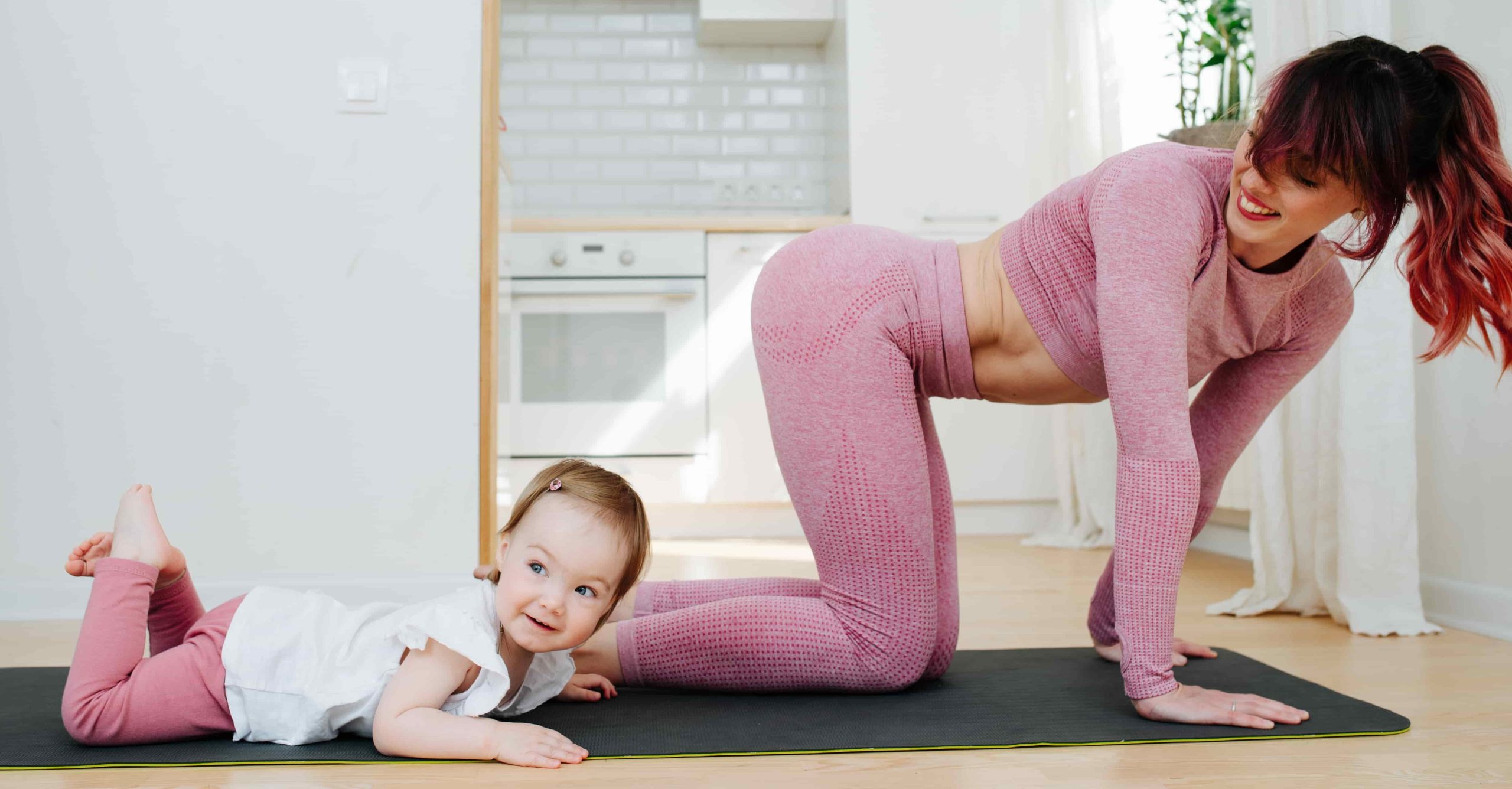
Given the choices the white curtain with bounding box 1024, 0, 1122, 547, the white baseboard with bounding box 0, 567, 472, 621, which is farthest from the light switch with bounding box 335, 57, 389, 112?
the white curtain with bounding box 1024, 0, 1122, 547

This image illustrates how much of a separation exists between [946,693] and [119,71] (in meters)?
1.83

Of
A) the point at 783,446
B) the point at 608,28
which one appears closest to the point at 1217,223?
the point at 783,446

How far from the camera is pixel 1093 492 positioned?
319 centimetres

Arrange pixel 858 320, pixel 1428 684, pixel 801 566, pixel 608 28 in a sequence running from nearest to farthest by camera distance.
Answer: pixel 858 320
pixel 1428 684
pixel 801 566
pixel 608 28

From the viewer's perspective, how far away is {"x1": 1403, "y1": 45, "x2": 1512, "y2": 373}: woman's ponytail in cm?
101

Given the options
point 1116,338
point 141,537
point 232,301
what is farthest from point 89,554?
point 1116,338

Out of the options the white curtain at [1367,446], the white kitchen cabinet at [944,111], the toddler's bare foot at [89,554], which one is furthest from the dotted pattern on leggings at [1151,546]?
the white kitchen cabinet at [944,111]

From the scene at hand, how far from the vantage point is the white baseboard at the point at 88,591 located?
1.97 meters

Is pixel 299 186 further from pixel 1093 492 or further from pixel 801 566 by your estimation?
pixel 1093 492

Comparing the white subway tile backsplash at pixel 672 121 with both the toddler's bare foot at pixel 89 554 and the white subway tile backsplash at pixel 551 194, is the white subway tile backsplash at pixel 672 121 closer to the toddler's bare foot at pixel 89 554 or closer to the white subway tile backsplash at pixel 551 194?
the white subway tile backsplash at pixel 551 194

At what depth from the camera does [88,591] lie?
1978mm

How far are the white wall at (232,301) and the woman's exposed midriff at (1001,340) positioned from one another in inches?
43.4

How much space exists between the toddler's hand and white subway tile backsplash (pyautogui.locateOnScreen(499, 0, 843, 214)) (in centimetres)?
341

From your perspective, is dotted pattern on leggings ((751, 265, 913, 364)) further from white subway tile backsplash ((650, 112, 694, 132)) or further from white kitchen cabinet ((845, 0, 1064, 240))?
white subway tile backsplash ((650, 112, 694, 132))
